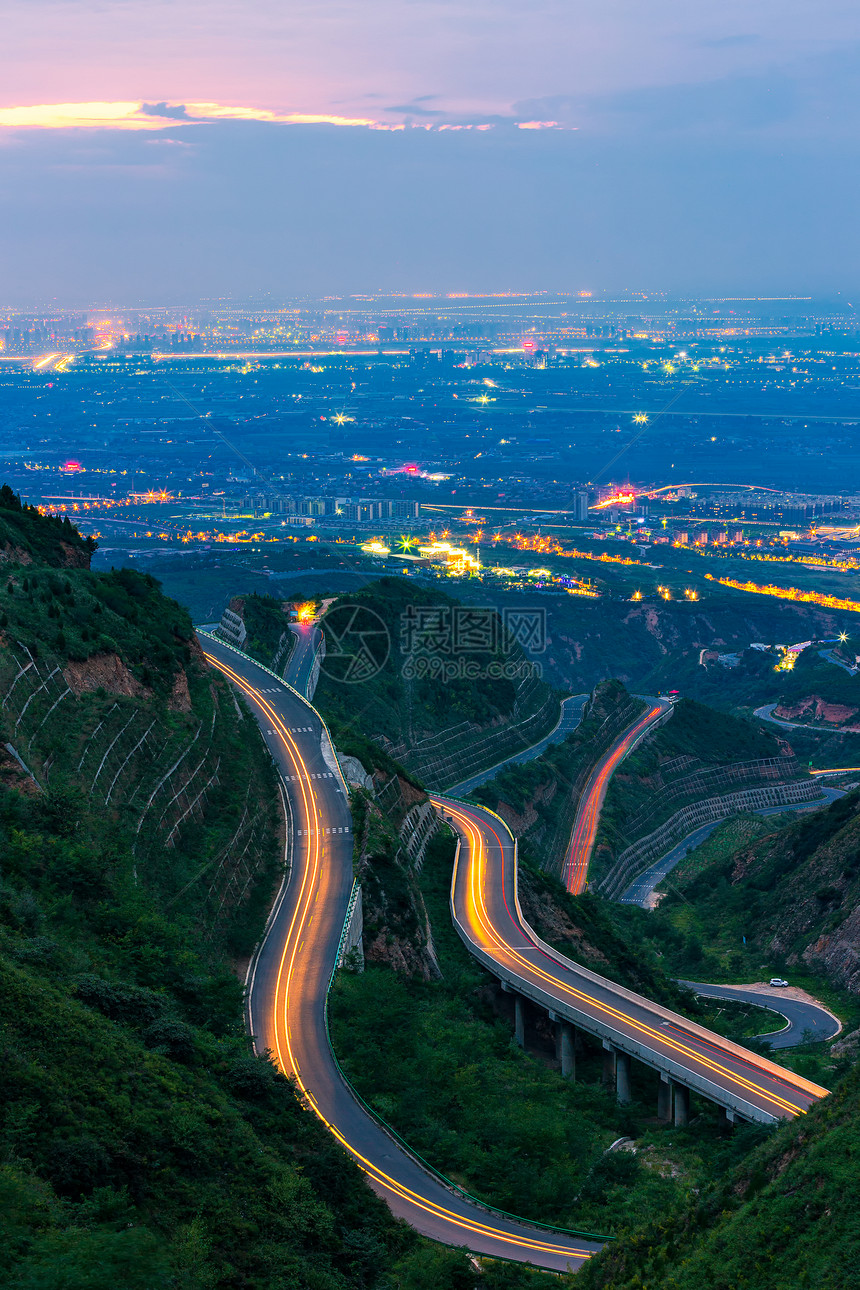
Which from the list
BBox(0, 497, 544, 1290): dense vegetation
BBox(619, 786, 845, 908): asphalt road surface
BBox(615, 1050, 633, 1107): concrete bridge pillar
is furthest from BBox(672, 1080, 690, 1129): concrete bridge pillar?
BBox(619, 786, 845, 908): asphalt road surface

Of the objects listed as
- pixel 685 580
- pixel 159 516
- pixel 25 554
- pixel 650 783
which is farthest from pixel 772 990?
pixel 159 516

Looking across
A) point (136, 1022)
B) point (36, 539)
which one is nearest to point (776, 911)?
point (36, 539)

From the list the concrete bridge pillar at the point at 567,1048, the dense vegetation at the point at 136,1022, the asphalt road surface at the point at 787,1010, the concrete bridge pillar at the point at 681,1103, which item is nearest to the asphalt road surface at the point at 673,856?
the asphalt road surface at the point at 787,1010

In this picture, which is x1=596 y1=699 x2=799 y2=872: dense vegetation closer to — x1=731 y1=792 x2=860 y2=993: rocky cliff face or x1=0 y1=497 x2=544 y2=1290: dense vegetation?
x1=731 y1=792 x2=860 y2=993: rocky cliff face

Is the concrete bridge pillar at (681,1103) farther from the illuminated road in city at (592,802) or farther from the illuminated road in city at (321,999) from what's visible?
the illuminated road in city at (592,802)

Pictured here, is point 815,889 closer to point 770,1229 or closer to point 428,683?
point 428,683
